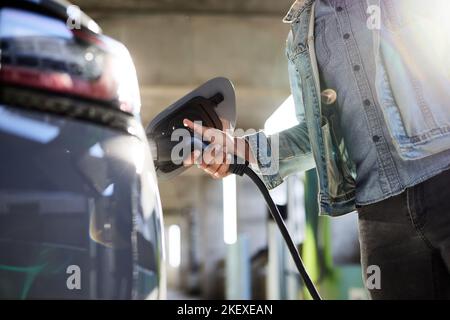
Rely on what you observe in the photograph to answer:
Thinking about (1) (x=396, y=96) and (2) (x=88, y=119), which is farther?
(1) (x=396, y=96)

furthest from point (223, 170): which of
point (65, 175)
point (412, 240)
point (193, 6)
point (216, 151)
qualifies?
point (193, 6)

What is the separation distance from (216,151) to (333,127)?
0.34 m

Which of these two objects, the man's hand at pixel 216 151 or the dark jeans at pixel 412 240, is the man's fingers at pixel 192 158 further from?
the dark jeans at pixel 412 240

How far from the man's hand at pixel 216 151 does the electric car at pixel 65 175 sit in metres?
0.39

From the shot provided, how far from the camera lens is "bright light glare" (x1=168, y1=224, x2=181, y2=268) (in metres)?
25.1

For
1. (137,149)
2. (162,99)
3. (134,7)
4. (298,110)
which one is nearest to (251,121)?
(162,99)

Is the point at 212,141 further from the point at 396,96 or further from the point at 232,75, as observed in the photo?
the point at 232,75

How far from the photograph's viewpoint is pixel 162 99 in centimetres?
869

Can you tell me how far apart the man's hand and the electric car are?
1.27 feet

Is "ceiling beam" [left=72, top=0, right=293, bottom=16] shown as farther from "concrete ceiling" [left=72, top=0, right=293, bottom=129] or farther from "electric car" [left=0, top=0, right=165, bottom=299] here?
"electric car" [left=0, top=0, right=165, bottom=299]

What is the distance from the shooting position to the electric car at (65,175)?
764 mm

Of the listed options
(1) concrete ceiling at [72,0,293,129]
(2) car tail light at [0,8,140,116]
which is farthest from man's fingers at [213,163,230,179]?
(1) concrete ceiling at [72,0,293,129]

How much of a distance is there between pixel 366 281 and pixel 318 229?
10.9ft

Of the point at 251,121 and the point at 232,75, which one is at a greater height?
the point at 251,121
